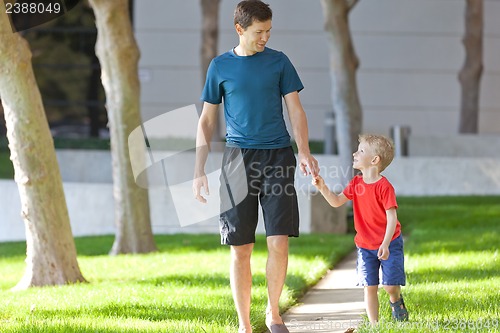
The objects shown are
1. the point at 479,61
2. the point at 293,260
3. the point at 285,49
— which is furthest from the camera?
the point at 285,49

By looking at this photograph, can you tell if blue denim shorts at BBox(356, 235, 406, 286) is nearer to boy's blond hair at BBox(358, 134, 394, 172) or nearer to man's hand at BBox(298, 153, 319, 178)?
boy's blond hair at BBox(358, 134, 394, 172)

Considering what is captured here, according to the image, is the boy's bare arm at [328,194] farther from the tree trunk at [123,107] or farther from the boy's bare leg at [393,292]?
the tree trunk at [123,107]

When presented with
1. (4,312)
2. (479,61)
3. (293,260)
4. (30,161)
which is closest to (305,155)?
(4,312)

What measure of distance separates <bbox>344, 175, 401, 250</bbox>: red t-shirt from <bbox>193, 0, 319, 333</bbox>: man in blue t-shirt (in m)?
0.36

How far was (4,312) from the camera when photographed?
7449 millimetres

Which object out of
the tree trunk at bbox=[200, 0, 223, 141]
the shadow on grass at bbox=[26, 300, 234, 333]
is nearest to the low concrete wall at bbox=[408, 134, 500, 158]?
the tree trunk at bbox=[200, 0, 223, 141]

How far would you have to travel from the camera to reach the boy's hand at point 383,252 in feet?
20.7

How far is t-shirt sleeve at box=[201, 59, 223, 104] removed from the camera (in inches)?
Answer: 252

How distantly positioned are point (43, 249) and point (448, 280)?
3626 millimetres

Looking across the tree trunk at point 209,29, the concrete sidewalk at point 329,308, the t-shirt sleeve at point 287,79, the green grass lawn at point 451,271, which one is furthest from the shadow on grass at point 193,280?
the tree trunk at point 209,29

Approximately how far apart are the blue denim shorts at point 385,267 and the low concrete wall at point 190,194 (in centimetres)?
817

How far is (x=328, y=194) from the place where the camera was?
253 inches

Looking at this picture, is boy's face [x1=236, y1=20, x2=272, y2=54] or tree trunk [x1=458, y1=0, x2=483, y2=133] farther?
tree trunk [x1=458, y1=0, x2=483, y2=133]

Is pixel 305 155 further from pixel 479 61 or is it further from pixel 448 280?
pixel 479 61
